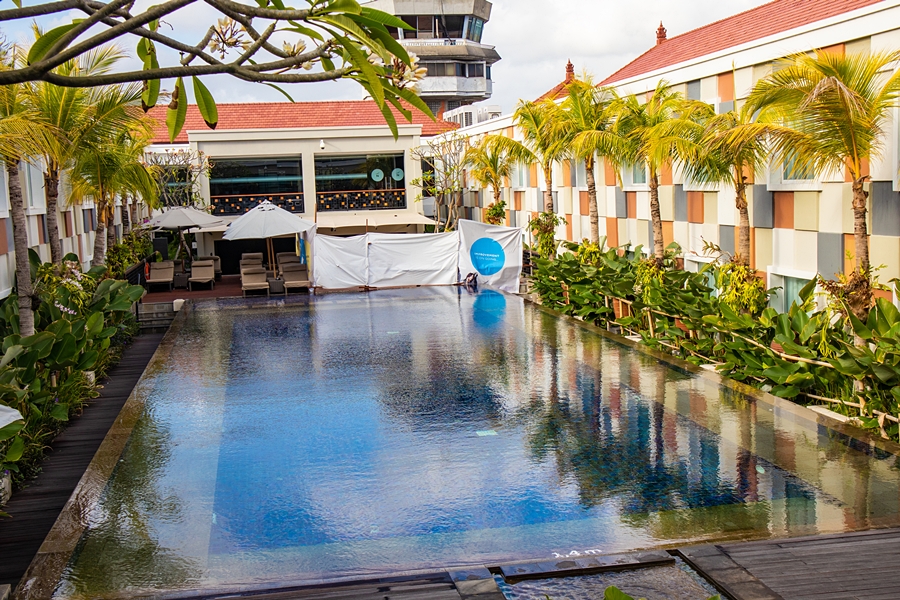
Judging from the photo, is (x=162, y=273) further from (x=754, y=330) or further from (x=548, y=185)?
(x=754, y=330)

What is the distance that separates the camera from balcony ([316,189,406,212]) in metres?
34.5

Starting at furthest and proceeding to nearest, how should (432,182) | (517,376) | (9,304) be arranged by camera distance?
(432,182) < (517,376) < (9,304)

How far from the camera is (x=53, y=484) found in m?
9.10

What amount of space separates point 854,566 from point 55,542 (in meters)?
5.75

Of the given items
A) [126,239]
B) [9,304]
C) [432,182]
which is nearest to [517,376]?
[9,304]

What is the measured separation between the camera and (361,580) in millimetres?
5996

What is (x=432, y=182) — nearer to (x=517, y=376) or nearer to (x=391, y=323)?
(x=391, y=323)

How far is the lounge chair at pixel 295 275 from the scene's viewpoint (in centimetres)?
2434

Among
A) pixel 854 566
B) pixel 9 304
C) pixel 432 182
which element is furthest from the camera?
pixel 432 182

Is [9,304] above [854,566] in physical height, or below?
above

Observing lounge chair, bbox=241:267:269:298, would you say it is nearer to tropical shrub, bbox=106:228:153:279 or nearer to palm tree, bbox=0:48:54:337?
tropical shrub, bbox=106:228:153:279

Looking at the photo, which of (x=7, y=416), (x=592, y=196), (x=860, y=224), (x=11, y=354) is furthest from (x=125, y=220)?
(x=860, y=224)

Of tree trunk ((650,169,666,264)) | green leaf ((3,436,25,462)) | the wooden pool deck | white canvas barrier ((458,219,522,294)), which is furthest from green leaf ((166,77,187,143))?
white canvas barrier ((458,219,522,294))

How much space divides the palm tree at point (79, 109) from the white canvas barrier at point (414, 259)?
9828 mm
